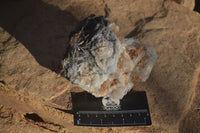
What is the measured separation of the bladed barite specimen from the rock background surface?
39 cm

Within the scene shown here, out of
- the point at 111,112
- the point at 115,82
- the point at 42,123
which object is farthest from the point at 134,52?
the point at 42,123

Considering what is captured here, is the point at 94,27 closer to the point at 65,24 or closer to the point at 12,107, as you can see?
the point at 65,24

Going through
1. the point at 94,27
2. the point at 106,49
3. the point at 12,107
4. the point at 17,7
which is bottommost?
the point at 12,107

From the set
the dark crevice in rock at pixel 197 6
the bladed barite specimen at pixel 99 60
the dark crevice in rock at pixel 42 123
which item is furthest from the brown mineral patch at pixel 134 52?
the dark crevice in rock at pixel 197 6

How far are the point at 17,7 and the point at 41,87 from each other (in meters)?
1.49

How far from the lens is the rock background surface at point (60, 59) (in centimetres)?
191

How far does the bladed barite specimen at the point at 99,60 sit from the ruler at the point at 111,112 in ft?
0.59

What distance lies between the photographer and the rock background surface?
A: 75.4 inches

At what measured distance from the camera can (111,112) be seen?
1883mm

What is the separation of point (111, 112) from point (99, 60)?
2.27ft

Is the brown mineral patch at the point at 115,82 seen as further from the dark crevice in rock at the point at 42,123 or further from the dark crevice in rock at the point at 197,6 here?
the dark crevice in rock at the point at 197,6

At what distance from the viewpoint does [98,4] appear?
8.41 feet

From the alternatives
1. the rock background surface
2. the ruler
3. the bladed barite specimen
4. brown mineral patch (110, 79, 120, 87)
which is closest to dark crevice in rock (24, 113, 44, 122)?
the rock background surface

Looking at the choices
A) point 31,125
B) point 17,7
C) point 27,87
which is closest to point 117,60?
point 27,87
